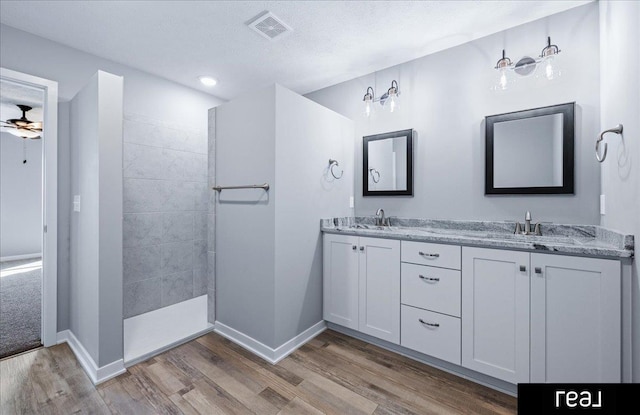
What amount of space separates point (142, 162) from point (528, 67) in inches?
136

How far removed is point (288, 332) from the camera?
2.11 meters

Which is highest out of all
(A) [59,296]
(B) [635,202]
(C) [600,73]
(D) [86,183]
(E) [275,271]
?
(C) [600,73]

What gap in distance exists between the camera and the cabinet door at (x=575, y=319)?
1.30 meters

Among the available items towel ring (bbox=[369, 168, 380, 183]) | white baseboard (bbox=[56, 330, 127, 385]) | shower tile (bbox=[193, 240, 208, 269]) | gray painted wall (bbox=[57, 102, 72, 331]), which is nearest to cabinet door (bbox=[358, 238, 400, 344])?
towel ring (bbox=[369, 168, 380, 183])

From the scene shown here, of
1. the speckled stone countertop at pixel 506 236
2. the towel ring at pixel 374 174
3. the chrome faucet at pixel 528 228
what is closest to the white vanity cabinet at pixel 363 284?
the speckled stone countertop at pixel 506 236

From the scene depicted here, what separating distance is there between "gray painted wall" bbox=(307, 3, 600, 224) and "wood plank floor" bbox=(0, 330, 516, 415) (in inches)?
49.5

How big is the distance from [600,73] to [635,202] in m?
1.10

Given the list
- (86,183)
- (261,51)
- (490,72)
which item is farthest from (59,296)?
(490,72)

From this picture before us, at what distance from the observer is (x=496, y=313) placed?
1.62 metres

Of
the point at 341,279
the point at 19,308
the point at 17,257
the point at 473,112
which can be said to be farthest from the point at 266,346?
the point at 17,257

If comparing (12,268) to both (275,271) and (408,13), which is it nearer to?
(275,271)

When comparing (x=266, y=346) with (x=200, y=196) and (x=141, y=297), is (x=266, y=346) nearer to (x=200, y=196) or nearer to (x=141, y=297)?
(x=141, y=297)

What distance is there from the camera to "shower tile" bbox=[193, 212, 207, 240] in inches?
127

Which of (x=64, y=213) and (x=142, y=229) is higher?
(x=64, y=213)
